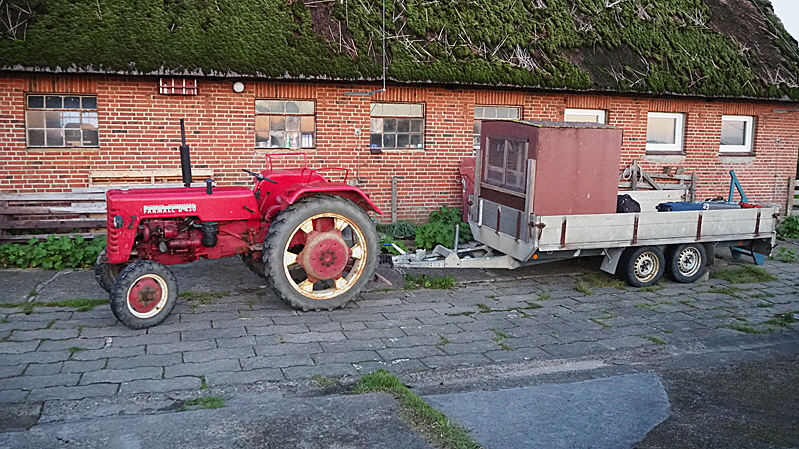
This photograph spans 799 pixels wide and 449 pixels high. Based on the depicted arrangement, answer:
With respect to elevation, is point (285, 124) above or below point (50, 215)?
above

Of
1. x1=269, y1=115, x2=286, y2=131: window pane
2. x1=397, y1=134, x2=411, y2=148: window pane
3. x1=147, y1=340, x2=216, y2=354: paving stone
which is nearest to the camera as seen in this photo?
x1=147, y1=340, x2=216, y2=354: paving stone

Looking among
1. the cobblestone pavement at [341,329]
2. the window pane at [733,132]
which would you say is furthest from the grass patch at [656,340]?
the window pane at [733,132]

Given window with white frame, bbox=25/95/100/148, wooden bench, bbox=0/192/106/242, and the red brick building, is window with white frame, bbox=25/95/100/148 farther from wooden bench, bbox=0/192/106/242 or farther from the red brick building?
wooden bench, bbox=0/192/106/242

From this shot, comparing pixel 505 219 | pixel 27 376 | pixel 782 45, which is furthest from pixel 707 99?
pixel 27 376

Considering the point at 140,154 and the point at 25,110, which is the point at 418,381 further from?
the point at 25,110

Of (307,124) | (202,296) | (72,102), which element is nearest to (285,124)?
(307,124)

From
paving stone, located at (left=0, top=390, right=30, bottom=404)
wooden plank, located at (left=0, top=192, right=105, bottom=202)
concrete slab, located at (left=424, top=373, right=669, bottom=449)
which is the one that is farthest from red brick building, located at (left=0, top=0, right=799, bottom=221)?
concrete slab, located at (left=424, top=373, right=669, bottom=449)

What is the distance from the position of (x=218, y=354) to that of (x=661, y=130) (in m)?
10.5

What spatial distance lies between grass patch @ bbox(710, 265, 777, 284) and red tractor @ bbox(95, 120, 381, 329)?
202 inches

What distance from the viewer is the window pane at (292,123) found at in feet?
35.5

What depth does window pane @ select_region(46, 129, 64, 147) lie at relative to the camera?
9.74m

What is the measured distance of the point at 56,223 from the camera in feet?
31.3

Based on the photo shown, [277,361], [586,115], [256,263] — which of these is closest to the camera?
[277,361]

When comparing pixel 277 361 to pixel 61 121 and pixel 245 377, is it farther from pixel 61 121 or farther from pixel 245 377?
pixel 61 121
